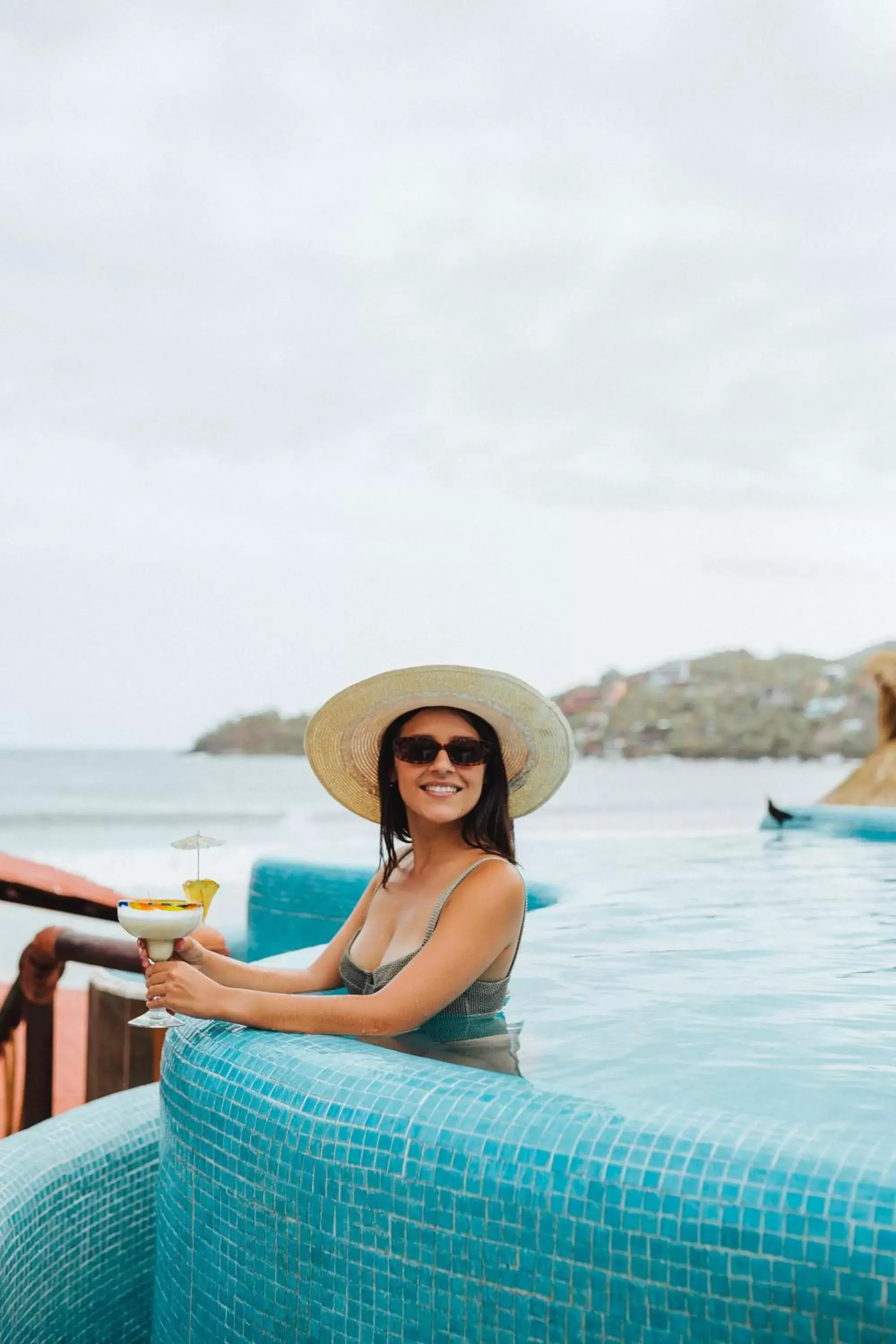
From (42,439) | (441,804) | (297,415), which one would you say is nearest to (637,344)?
(297,415)

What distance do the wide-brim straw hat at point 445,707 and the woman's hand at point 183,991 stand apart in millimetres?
807

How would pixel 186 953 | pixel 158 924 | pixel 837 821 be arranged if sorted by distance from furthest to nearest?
pixel 837 821, pixel 186 953, pixel 158 924

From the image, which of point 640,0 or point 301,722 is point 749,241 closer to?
point 640,0

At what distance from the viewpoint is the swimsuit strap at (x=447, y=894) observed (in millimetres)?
2586

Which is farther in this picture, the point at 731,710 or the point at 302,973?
the point at 731,710

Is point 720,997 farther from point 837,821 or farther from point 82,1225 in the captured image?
point 837,821

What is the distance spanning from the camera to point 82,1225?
9.06 feet

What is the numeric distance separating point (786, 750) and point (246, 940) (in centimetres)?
4892

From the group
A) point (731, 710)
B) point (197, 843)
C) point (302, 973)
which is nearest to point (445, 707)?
point (197, 843)

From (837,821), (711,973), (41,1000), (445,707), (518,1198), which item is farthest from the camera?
(837,821)

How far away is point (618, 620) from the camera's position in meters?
55.1

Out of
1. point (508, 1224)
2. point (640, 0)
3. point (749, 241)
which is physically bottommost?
point (508, 1224)

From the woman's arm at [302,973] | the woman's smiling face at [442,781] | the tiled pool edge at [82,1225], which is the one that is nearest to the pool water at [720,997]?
the woman's arm at [302,973]

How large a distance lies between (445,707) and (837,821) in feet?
24.3
